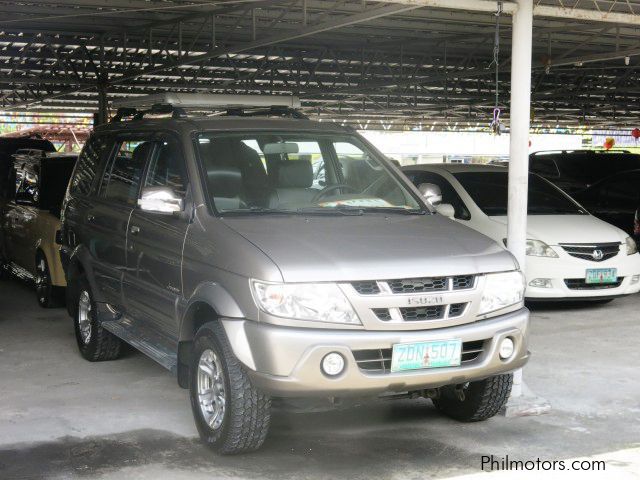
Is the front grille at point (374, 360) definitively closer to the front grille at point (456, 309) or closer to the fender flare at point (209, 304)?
the front grille at point (456, 309)

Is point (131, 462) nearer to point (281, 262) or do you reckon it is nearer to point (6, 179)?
point (281, 262)

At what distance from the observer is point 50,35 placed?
1739 centimetres

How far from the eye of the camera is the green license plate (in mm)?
9211

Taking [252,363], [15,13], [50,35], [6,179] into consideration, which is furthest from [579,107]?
[252,363]

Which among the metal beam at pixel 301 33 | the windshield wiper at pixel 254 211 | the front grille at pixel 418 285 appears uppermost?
the metal beam at pixel 301 33

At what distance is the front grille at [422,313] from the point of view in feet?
14.8

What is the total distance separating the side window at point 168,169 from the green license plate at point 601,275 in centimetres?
506

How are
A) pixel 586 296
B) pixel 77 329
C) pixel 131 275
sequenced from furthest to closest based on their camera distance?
1. pixel 586 296
2. pixel 77 329
3. pixel 131 275

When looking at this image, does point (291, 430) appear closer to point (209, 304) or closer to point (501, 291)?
point (209, 304)

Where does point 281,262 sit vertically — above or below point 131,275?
above

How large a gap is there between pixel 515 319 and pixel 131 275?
2538mm

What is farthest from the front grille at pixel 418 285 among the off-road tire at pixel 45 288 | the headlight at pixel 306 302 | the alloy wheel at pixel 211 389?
the off-road tire at pixel 45 288

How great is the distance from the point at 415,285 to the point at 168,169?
1.95 metres

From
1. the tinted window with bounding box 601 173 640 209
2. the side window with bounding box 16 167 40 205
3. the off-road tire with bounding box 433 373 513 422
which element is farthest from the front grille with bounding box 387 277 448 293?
the tinted window with bounding box 601 173 640 209
